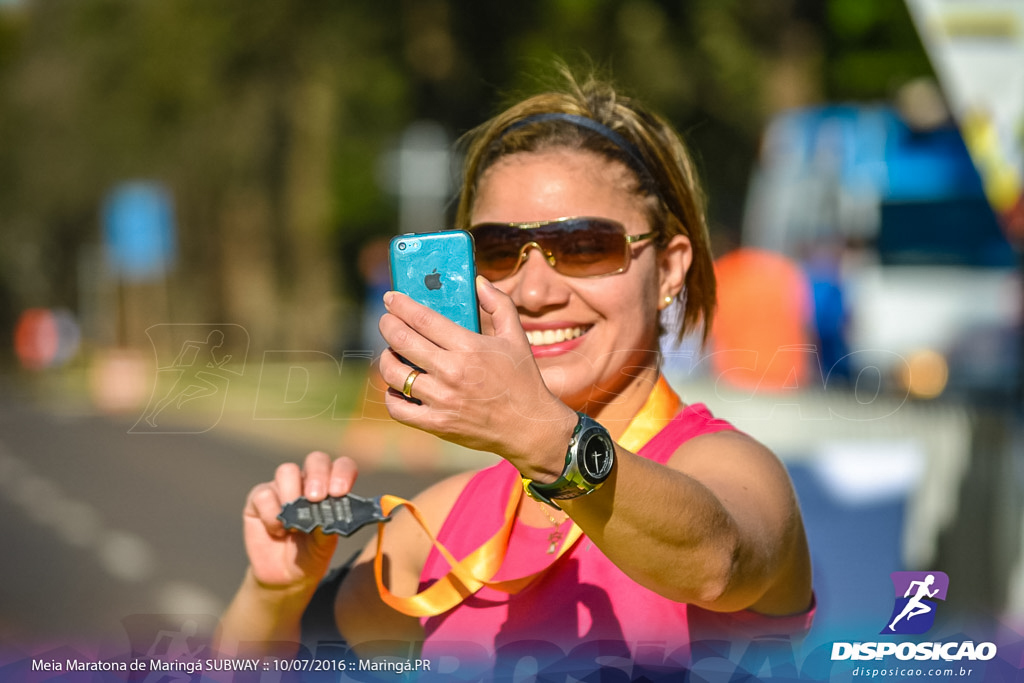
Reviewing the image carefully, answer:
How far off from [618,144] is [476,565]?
0.74 metres

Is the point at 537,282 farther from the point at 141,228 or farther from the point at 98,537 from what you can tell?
the point at 141,228

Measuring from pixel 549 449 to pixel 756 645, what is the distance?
1.84 feet

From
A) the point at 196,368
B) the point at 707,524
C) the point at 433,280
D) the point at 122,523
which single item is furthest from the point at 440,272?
the point at 122,523

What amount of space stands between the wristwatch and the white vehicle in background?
11717 millimetres

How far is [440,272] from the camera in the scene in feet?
4.98

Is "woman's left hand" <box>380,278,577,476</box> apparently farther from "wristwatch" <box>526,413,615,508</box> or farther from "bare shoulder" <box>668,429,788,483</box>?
"bare shoulder" <box>668,429,788,483</box>

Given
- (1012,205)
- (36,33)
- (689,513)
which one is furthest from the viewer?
(36,33)

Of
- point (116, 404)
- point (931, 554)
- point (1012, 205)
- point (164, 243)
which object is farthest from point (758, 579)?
point (164, 243)

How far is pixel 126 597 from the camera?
24.5 ft

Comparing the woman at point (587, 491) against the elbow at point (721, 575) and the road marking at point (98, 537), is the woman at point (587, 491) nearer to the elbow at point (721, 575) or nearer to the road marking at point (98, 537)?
the elbow at point (721, 575)

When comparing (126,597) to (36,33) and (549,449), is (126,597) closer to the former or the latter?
(549,449)

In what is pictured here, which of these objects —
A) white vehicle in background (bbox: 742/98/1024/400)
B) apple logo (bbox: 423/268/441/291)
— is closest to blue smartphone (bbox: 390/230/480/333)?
apple logo (bbox: 423/268/441/291)

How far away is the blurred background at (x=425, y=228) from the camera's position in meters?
4.68

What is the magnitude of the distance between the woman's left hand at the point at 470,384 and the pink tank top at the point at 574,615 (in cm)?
41
